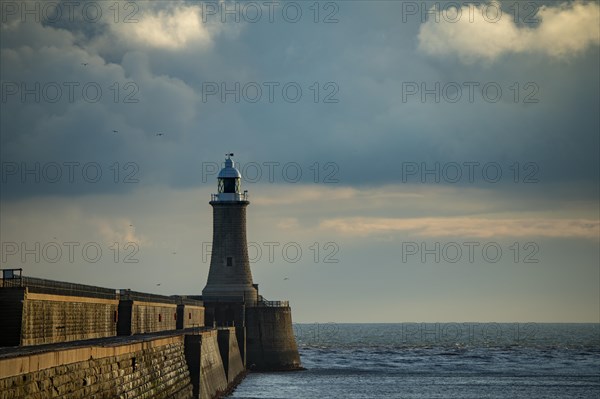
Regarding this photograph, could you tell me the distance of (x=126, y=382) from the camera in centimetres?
3584

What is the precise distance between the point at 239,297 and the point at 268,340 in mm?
4135

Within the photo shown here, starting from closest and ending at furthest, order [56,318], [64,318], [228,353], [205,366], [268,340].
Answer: [56,318], [64,318], [205,366], [228,353], [268,340]

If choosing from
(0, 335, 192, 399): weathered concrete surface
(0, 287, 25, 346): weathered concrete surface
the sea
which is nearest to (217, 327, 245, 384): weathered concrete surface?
the sea

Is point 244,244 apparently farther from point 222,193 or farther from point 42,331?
point 42,331

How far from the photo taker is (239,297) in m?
89.1

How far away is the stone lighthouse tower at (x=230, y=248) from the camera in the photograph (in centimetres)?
8950

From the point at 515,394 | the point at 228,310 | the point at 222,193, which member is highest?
the point at 222,193

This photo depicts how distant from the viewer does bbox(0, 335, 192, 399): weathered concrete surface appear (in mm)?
24984

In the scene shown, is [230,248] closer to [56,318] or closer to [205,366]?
[205,366]

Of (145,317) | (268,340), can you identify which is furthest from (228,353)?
(268,340)

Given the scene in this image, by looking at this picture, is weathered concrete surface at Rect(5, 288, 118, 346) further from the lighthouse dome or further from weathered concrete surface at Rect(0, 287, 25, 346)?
the lighthouse dome

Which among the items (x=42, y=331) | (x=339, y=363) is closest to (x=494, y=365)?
(x=339, y=363)

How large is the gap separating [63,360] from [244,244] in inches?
2443

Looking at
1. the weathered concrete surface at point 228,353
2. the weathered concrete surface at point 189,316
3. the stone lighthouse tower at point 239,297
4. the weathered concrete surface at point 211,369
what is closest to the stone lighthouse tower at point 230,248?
the stone lighthouse tower at point 239,297
